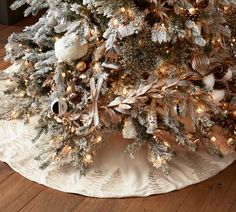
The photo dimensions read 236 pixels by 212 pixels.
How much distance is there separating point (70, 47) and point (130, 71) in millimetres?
244

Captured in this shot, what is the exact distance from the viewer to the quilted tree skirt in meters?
1.57

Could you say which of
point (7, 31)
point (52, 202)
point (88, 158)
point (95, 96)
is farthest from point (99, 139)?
point (7, 31)

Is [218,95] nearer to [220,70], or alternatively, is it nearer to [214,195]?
[220,70]

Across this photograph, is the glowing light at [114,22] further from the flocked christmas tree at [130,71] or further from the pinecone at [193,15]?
the pinecone at [193,15]

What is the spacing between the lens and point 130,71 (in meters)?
1.50

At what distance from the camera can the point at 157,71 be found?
1490 mm

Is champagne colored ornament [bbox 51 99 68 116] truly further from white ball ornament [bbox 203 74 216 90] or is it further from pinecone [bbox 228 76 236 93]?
pinecone [bbox 228 76 236 93]

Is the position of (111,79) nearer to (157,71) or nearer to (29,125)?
(157,71)

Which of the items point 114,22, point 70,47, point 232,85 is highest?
point 114,22

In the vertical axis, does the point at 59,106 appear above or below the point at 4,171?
above

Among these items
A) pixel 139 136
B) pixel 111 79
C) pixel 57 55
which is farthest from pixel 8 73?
pixel 139 136

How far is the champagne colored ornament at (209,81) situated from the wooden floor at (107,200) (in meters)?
0.42

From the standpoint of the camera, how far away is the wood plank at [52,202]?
1475 mm

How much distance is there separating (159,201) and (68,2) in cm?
85
